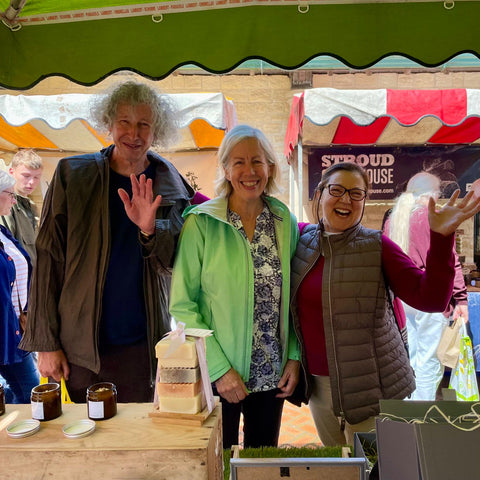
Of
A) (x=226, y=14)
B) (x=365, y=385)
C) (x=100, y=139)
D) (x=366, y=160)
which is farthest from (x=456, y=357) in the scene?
(x=100, y=139)

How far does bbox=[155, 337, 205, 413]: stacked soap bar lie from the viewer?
0.99 meters

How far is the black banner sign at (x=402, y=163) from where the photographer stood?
482 cm

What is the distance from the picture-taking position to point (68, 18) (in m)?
1.62

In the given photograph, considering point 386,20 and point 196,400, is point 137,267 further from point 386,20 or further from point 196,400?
point 386,20

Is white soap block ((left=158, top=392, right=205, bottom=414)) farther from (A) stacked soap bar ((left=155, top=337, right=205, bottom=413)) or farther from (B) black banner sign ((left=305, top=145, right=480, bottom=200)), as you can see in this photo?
(B) black banner sign ((left=305, top=145, right=480, bottom=200))

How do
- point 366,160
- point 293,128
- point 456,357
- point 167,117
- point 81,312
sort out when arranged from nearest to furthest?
point 81,312 < point 167,117 < point 456,357 < point 293,128 < point 366,160

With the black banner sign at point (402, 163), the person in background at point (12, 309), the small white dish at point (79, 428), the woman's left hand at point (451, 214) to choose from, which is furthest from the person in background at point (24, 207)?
the black banner sign at point (402, 163)

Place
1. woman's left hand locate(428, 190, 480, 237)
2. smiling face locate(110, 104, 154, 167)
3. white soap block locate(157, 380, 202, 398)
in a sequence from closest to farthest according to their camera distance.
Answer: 1. white soap block locate(157, 380, 202, 398)
2. woman's left hand locate(428, 190, 480, 237)
3. smiling face locate(110, 104, 154, 167)

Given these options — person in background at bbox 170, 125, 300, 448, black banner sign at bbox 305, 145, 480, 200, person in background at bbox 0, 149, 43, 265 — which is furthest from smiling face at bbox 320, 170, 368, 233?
→ black banner sign at bbox 305, 145, 480, 200

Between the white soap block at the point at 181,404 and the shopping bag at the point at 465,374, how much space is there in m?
2.59

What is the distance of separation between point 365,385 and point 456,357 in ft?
6.76

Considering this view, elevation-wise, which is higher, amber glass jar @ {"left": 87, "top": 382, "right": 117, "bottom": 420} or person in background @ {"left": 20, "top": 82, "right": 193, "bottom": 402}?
person in background @ {"left": 20, "top": 82, "right": 193, "bottom": 402}

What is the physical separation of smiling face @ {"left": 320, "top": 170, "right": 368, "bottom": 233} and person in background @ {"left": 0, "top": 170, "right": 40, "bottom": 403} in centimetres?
188

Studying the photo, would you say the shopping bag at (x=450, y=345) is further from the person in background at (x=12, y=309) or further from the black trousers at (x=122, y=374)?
the person in background at (x=12, y=309)
